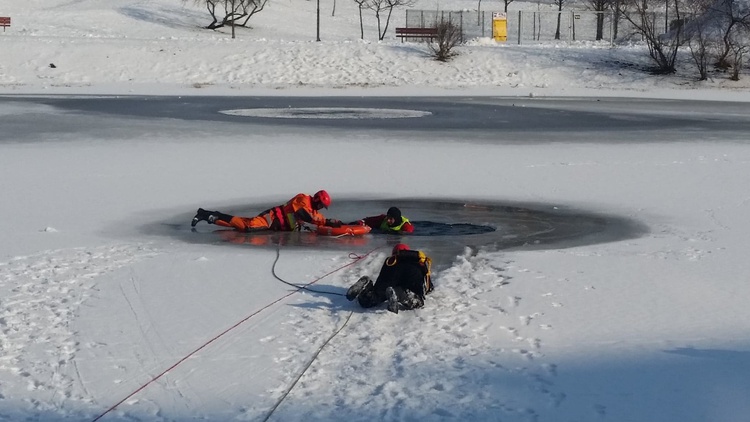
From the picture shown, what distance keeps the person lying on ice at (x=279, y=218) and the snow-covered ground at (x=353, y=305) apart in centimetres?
85

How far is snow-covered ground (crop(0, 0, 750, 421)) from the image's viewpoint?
22.8 feet

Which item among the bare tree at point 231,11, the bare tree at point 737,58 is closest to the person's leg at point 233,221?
the bare tree at point 737,58

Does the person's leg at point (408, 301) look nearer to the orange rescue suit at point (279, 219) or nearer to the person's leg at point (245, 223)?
the orange rescue suit at point (279, 219)

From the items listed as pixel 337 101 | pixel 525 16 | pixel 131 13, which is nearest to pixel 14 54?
pixel 337 101

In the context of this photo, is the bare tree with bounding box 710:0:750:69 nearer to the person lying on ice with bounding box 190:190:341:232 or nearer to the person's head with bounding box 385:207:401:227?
the person's head with bounding box 385:207:401:227

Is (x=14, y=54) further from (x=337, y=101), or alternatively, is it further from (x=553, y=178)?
(x=553, y=178)

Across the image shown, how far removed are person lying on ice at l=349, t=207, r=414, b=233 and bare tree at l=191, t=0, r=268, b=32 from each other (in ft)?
158

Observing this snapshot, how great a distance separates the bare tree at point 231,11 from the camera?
63.2 meters

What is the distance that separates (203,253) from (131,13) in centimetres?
5741

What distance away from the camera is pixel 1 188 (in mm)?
15633

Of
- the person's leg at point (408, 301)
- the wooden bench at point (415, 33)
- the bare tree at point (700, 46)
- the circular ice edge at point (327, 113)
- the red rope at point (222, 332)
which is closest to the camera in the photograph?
the red rope at point (222, 332)

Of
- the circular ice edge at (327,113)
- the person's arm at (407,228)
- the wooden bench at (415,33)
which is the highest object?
the wooden bench at (415,33)

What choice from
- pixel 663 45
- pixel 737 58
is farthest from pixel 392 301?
pixel 663 45

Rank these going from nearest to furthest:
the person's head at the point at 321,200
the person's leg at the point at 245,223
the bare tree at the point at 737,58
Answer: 1. the person's head at the point at 321,200
2. the person's leg at the point at 245,223
3. the bare tree at the point at 737,58
